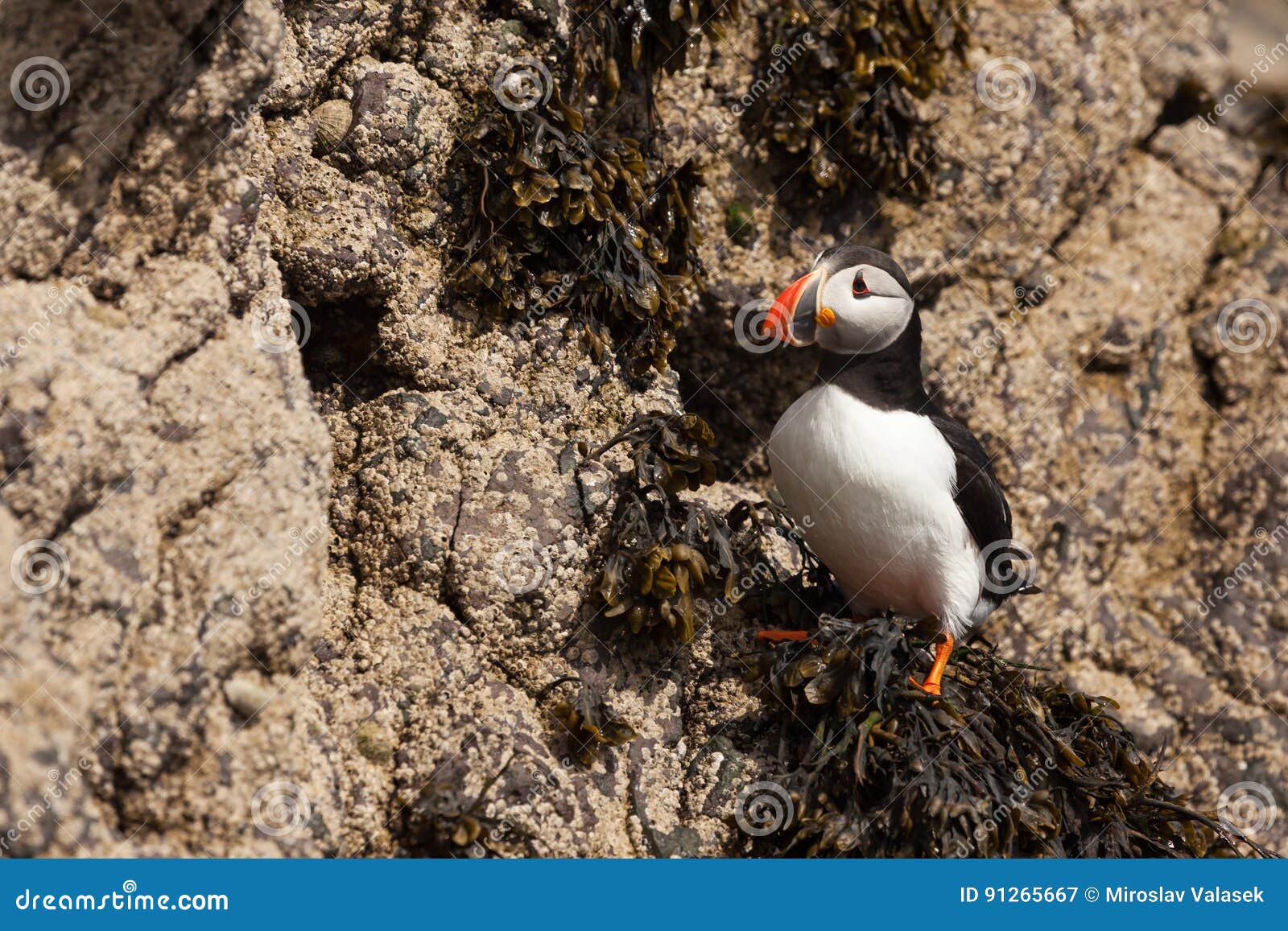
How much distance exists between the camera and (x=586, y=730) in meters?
4.18

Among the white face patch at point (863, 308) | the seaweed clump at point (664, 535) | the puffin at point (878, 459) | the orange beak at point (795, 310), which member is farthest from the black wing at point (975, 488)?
the seaweed clump at point (664, 535)

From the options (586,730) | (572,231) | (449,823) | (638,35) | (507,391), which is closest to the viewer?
(449,823)

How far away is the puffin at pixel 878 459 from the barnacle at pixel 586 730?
2.69ft

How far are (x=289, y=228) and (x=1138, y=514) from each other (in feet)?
15.2

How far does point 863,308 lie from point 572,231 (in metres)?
1.21

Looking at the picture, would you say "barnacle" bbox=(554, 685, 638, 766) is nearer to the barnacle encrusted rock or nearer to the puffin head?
the barnacle encrusted rock

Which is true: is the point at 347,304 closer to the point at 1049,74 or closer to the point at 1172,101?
the point at 1049,74

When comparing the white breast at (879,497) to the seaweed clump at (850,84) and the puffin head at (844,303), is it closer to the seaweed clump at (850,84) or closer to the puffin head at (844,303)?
the puffin head at (844,303)

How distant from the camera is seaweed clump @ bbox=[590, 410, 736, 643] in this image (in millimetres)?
4434

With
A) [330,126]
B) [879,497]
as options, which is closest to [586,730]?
[879,497]

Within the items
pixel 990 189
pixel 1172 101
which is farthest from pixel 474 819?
pixel 1172 101

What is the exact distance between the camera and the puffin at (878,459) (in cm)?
456

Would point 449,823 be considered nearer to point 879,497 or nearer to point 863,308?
point 879,497

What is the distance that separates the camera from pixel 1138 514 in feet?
21.5
